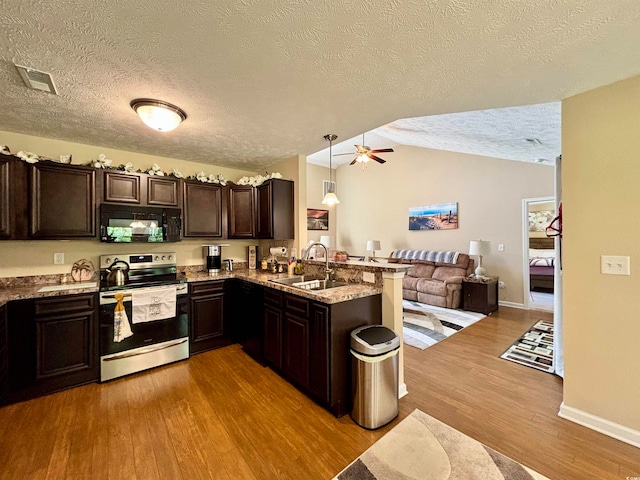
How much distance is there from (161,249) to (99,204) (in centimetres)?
88

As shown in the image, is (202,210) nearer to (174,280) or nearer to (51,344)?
(174,280)

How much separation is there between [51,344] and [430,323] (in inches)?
181

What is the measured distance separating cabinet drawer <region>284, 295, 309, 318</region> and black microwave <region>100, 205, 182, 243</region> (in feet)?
5.84

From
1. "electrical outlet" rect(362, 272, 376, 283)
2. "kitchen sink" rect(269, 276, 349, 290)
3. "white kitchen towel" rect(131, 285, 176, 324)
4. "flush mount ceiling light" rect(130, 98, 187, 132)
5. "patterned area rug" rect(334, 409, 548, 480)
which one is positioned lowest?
"patterned area rug" rect(334, 409, 548, 480)

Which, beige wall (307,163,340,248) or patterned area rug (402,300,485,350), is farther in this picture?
beige wall (307,163,340,248)

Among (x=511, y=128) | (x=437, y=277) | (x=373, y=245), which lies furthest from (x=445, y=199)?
(x=511, y=128)

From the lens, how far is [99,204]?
289cm

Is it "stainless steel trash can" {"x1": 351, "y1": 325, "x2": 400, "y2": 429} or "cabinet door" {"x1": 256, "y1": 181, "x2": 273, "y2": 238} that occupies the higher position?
"cabinet door" {"x1": 256, "y1": 181, "x2": 273, "y2": 238}

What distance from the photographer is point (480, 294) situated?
15.8 ft

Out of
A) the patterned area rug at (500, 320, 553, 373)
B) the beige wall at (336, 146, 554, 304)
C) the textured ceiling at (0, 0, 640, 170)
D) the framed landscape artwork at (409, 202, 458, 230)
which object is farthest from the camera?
the framed landscape artwork at (409, 202, 458, 230)

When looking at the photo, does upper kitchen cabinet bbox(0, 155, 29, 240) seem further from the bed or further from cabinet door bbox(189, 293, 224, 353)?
the bed

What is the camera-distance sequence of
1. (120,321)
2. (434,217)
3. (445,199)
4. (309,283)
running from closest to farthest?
(120,321), (309,283), (445,199), (434,217)

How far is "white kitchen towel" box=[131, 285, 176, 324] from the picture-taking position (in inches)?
106

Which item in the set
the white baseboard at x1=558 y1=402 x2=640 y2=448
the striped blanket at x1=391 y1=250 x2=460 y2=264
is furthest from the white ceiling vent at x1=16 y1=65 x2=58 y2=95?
the striped blanket at x1=391 y1=250 x2=460 y2=264
